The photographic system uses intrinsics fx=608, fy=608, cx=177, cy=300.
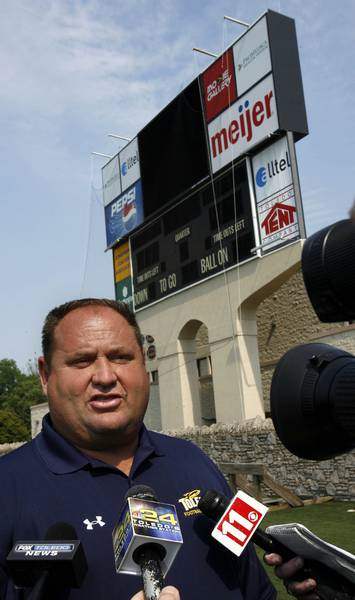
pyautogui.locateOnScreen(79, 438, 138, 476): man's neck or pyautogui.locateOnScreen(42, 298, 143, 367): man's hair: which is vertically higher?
pyautogui.locateOnScreen(42, 298, 143, 367): man's hair

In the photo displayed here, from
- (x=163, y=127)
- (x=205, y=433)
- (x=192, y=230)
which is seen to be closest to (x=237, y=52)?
(x=163, y=127)

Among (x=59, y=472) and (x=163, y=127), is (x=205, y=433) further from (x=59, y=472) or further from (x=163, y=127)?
(x=59, y=472)

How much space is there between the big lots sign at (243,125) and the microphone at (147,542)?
14412 mm

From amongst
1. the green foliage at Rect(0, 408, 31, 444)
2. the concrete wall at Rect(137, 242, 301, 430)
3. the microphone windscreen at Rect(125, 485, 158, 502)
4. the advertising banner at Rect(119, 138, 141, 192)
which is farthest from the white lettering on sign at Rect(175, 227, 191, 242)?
the green foliage at Rect(0, 408, 31, 444)

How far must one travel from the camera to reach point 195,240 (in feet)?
56.3

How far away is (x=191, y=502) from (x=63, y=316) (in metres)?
0.79

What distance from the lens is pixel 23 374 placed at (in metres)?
60.7

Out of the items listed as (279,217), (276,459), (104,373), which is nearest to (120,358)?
(104,373)

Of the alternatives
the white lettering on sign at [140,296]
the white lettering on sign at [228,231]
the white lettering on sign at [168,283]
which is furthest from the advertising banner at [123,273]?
the white lettering on sign at [228,231]

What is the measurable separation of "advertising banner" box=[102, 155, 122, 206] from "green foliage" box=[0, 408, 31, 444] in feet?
78.9

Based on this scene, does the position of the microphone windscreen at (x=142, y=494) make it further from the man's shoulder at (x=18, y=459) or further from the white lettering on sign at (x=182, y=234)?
the white lettering on sign at (x=182, y=234)

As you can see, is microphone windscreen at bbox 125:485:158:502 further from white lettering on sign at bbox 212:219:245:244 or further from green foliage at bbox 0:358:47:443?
green foliage at bbox 0:358:47:443

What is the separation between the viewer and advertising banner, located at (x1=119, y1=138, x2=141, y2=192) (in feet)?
67.8

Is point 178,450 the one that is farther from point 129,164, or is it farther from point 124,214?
point 129,164
